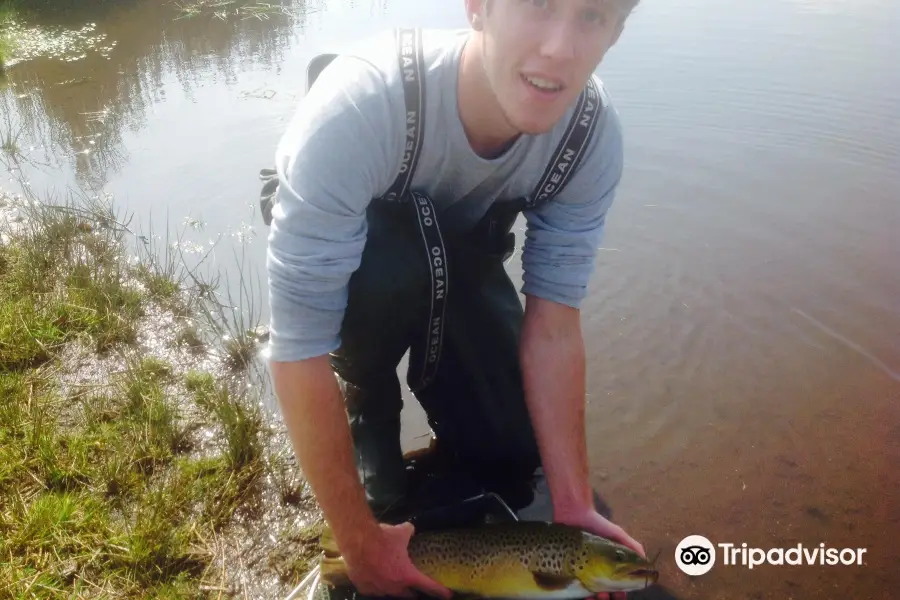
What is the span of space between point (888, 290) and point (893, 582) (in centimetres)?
185

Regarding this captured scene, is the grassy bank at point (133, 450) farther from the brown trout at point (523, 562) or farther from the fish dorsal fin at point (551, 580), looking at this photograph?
the fish dorsal fin at point (551, 580)

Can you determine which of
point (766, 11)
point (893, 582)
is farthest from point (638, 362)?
point (766, 11)

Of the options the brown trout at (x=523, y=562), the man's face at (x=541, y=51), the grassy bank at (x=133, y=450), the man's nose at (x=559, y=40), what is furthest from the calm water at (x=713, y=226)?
the man's nose at (x=559, y=40)

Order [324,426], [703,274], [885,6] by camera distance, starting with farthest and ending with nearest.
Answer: [885,6]
[703,274]
[324,426]

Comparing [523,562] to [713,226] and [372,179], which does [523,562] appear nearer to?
[372,179]

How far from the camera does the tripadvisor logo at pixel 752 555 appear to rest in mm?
2105

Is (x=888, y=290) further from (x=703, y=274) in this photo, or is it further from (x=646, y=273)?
(x=646, y=273)

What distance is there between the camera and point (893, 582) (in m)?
2.03

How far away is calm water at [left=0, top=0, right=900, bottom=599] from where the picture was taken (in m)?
2.34

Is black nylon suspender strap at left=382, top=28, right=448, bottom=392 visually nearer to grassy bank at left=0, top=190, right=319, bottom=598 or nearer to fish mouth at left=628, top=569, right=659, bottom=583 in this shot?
grassy bank at left=0, top=190, right=319, bottom=598

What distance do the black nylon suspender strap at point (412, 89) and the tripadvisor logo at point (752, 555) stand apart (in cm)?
149

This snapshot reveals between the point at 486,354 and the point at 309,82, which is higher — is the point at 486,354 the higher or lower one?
the lower one

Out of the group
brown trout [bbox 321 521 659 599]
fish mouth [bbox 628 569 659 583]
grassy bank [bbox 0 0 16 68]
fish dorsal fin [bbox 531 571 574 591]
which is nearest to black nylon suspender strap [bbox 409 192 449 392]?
brown trout [bbox 321 521 659 599]

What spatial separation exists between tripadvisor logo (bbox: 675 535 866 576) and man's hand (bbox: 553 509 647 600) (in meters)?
Result: 0.38
